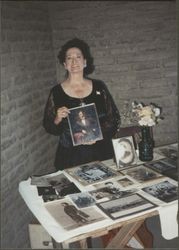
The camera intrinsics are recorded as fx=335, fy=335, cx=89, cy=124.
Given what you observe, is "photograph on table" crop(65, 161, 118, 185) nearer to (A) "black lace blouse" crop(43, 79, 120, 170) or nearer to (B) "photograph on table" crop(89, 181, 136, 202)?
(B) "photograph on table" crop(89, 181, 136, 202)

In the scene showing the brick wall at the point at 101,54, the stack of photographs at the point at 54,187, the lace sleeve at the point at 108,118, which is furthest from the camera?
the brick wall at the point at 101,54

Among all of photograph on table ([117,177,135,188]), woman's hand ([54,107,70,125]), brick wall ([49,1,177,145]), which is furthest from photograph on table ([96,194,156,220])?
brick wall ([49,1,177,145])

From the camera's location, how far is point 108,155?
111 inches

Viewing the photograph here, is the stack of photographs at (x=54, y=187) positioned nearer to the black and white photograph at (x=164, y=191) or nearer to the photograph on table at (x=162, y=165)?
the black and white photograph at (x=164, y=191)

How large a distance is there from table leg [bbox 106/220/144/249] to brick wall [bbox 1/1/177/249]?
1.13m

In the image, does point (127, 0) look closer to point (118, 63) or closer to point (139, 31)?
point (139, 31)

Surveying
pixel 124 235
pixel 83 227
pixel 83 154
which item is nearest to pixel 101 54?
pixel 83 154

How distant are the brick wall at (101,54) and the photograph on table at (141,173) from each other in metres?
0.91

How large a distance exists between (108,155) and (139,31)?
1532mm

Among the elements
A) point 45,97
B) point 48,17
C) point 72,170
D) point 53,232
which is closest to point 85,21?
point 48,17

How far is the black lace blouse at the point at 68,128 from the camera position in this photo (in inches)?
108

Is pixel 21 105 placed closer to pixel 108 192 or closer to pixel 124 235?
pixel 108 192

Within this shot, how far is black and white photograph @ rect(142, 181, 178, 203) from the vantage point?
1.86 metres

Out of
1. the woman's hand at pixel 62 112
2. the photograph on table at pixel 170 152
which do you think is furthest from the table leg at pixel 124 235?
the woman's hand at pixel 62 112
